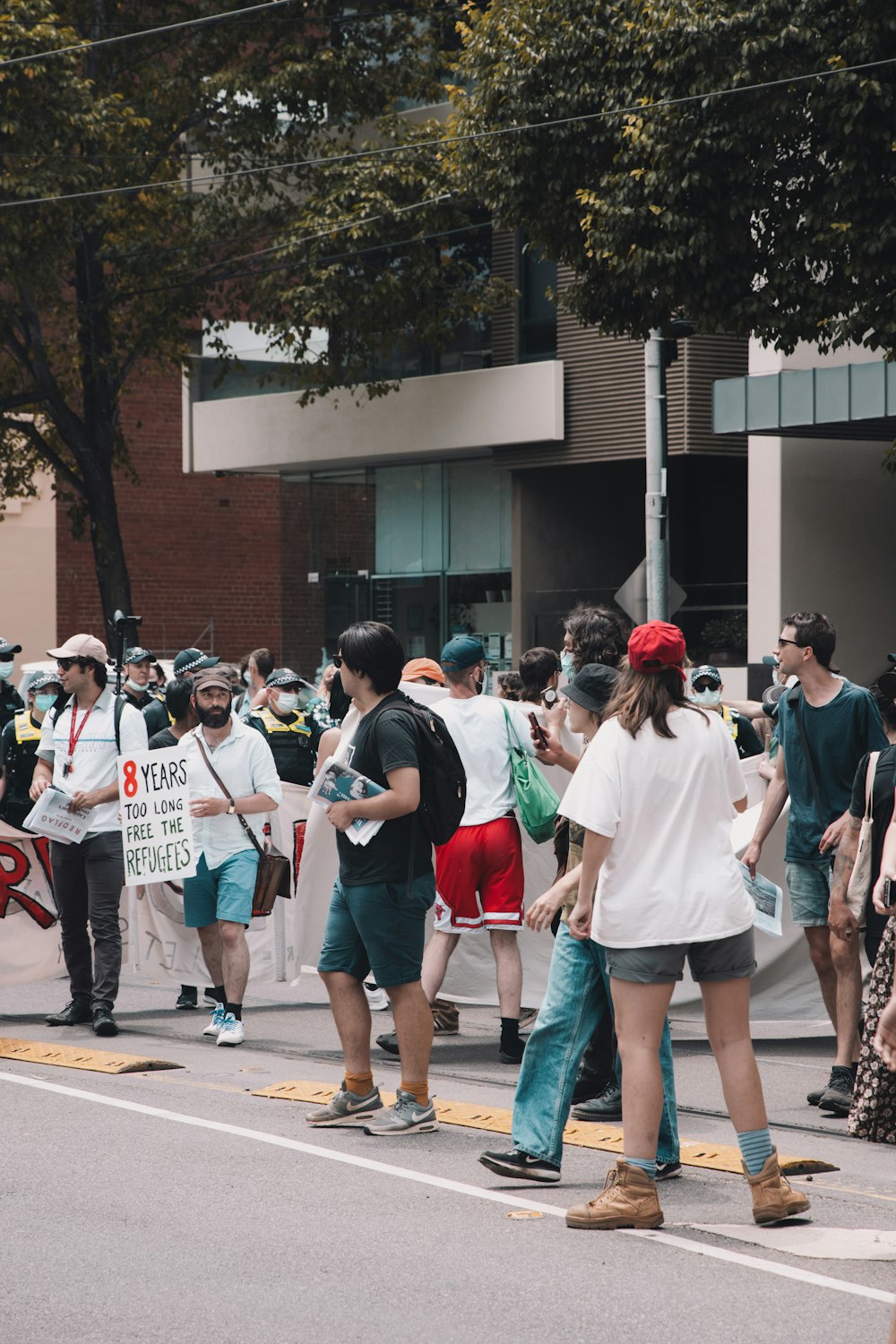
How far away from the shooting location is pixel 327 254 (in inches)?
1061

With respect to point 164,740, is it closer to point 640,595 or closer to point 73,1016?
point 73,1016

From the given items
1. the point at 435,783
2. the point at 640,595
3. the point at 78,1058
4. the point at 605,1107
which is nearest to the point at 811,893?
the point at 605,1107

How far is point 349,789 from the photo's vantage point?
7266 millimetres

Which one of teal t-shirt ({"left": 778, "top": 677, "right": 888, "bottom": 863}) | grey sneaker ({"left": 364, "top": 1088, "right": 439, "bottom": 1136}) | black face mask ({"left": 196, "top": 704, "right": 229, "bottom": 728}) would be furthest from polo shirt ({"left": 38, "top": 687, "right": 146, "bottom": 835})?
teal t-shirt ({"left": 778, "top": 677, "right": 888, "bottom": 863})

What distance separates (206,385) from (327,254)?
25.0 feet

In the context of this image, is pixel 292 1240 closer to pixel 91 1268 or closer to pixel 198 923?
pixel 91 1268

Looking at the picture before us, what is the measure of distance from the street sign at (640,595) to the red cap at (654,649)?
582 inches

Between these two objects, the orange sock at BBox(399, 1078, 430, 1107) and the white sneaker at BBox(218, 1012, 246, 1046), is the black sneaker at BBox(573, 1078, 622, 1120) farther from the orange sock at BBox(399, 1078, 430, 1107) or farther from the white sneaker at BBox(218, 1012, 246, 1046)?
the white sneaker at BBox(218, 1012, 246, 1046)

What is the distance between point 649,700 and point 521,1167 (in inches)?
69.0

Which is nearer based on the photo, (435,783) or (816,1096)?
(435,783)

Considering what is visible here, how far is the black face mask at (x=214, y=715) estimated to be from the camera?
9926 millimetres

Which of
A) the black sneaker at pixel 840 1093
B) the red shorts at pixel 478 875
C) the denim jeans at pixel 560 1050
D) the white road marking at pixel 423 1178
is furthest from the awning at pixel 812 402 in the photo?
the denim jeans at pixel 560 1050

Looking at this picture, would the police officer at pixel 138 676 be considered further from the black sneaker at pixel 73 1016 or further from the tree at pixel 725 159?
the tree at pixel 725 159

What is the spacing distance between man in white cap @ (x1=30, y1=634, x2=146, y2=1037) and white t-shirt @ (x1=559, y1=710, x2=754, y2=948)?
482 cm
